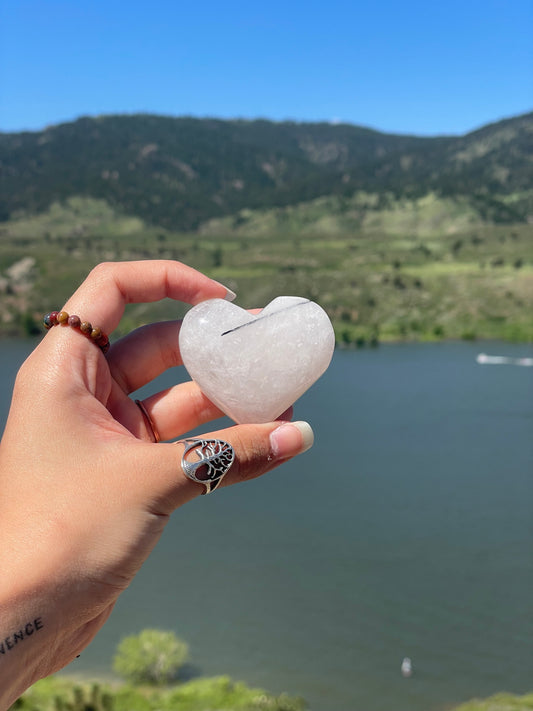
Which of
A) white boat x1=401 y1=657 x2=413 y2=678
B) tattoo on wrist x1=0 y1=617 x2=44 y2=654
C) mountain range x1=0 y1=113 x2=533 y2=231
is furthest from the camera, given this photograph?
mountain range x1=0 y1=113 x2=533 y2=231

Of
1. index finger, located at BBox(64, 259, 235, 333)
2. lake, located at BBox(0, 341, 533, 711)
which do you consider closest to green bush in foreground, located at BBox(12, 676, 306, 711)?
lake, located at BBox(0, 341, 533, 711)

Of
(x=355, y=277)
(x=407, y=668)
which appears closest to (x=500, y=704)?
(x=407, y=668)

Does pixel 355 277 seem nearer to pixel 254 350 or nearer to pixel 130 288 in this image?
pixel 254 350

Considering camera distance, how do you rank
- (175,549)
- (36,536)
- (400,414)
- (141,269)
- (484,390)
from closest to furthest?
(36,536) < (141,269) < (175,549) < (400,414) < (484,390)

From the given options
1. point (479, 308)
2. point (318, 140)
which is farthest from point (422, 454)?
point (318, 140)

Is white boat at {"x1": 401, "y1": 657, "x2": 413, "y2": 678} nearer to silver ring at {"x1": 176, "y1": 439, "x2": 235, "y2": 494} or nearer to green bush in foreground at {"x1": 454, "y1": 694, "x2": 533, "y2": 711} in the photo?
green bush in foreground at {"x1": 454, "y1": 694, "x2": 533, "y2": 711}

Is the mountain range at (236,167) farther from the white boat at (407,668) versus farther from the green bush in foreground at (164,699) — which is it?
the green bush in foreground at (164,699)

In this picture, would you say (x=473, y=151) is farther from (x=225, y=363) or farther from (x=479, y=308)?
(x=225, y=363)
